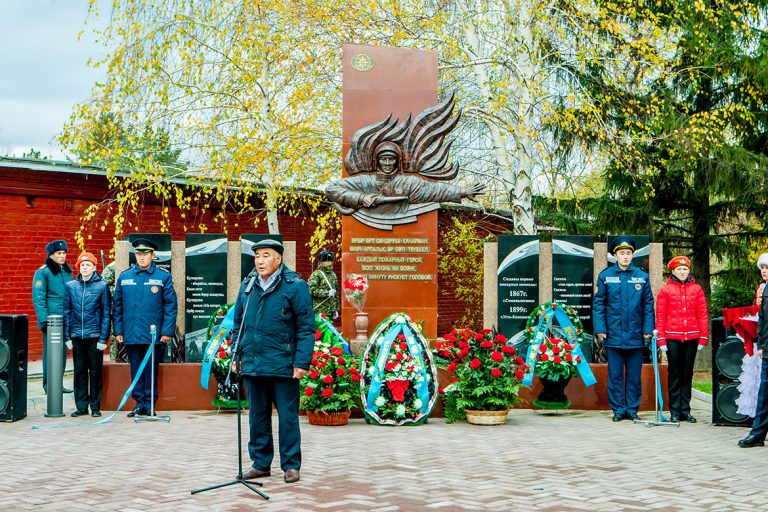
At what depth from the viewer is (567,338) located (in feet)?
37.8

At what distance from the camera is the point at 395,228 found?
1196 centimetres

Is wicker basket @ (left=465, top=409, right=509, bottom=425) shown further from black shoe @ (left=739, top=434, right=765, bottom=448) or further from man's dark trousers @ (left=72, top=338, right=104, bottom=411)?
man's dark trousers @ (left=72, top=338, right=104, bottom=411)

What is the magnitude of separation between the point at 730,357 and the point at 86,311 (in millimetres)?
7402

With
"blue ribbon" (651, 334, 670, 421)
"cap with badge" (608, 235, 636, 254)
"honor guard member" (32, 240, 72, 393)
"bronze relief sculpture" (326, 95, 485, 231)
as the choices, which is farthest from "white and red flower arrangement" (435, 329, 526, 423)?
"honor guard member" (32, 240, 72, 393)

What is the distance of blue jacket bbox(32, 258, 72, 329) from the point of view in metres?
12.2

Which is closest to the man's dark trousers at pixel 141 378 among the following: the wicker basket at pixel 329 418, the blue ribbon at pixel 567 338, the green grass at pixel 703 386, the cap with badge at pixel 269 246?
the wicker basket at pixel 329 418

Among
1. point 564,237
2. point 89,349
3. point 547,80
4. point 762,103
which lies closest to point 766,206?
point 762,103

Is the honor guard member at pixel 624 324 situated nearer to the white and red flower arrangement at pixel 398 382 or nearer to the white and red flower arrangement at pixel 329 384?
the white and red flower arrangement at pixel 398 382

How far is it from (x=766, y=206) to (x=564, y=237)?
6.33 meters

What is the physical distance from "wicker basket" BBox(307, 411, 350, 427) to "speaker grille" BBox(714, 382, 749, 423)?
13.6ft

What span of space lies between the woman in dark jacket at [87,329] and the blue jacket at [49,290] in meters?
1.39

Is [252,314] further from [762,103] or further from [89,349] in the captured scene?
[762,103]

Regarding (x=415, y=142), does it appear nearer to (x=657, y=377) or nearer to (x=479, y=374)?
(x=479, y=374)

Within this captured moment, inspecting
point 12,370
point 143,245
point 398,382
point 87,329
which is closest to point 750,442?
point 398,382
